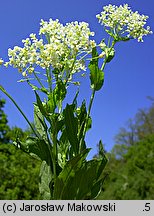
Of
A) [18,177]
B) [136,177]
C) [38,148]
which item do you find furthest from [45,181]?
[136,177]

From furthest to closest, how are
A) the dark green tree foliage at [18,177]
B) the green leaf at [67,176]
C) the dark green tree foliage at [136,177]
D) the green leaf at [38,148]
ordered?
the dark green tree foliage at [136,177] → the dark green tree foliage at [18,177] → the green leaf at [38,148] → the green leaf at [67,176]

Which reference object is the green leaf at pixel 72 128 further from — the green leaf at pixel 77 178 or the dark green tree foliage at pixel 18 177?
the dark green tree foliage at pixel 18 177

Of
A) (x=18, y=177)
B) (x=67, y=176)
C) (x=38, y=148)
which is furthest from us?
(x=18, y=177)

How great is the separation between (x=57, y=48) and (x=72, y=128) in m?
Result: 0.24

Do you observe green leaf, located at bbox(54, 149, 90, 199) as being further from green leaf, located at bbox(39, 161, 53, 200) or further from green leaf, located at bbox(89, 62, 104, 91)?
green leaf, located at bbox(89, 62, 104, 91)

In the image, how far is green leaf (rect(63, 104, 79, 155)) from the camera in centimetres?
113

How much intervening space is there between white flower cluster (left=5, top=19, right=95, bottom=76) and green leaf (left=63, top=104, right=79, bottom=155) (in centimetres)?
14

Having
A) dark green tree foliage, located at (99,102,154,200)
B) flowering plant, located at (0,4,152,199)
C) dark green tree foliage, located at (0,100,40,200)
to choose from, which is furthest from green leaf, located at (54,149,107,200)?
→ dark green tree foliage, located at (99,102,154,200)

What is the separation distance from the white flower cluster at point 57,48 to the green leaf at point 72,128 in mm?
141

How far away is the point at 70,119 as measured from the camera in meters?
1.14

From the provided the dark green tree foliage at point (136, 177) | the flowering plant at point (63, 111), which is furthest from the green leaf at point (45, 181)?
the dark green tree foliage at point (136, 177)

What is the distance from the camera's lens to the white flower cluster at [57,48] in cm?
112

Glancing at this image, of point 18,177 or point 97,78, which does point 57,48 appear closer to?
point 97,78

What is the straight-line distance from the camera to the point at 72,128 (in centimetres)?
113
